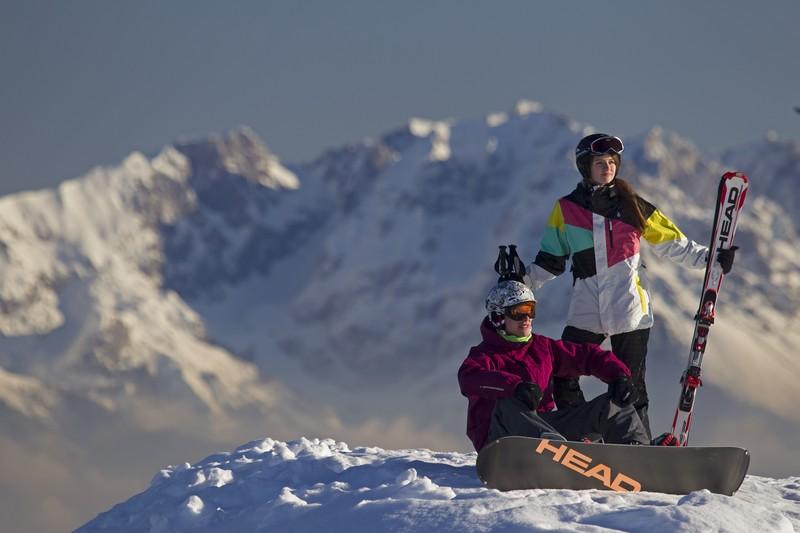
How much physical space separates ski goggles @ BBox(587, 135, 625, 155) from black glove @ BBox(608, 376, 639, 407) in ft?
6.49

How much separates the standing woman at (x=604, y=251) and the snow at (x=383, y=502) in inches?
54.9

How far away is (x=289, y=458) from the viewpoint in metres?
9.91

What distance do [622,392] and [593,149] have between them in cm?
212

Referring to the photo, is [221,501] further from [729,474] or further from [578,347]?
[729,474]

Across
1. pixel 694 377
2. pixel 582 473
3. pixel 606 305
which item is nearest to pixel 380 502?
pixel 582 473

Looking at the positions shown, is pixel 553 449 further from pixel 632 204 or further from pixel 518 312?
pixel 632 204

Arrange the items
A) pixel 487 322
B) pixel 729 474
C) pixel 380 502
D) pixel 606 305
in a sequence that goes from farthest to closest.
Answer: pixel 606 305 < pixel 487 322 < pixel 729 474 < pixel 380 502

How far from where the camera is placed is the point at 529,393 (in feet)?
27.9

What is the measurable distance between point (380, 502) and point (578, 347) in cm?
205

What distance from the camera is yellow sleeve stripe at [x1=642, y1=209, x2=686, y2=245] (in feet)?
33.7

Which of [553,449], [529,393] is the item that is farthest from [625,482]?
[529,393]

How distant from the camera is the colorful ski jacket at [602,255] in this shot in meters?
10.1

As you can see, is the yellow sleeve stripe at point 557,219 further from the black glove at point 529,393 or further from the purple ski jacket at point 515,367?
the black glove at point 529,393

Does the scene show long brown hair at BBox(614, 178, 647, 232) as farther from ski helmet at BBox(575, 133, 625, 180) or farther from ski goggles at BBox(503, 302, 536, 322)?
ski goggles at BBox(503, 302, 536, 322)
